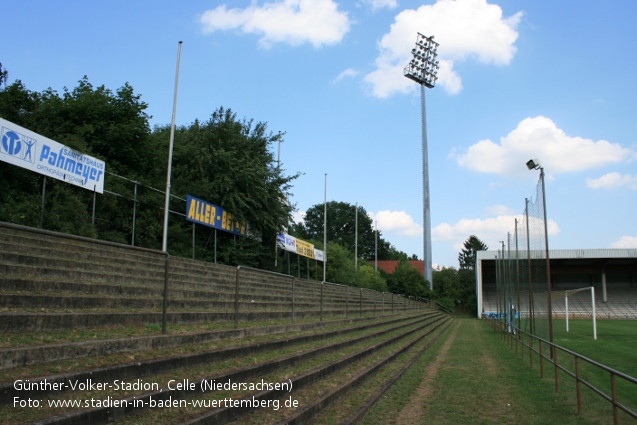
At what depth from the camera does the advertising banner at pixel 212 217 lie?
20.7 meters

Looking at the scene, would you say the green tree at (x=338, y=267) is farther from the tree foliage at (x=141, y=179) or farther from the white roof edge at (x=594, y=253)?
the white roof edge at (x=594, y=253)

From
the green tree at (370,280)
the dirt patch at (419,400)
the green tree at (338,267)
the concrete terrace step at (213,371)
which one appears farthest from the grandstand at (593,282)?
the concrete terrace step at (213,371)

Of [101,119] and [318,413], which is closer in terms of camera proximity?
[318,413]

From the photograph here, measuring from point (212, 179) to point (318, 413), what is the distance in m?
20.4

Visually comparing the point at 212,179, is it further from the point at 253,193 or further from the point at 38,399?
the point at 38,399

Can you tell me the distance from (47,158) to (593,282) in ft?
199

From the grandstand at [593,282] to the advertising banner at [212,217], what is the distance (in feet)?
116

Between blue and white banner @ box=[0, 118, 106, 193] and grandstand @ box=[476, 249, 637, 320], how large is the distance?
45.0m

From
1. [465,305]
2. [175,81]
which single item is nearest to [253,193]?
[175,81]

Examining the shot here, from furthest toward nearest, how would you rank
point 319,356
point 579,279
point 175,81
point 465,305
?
point 465,305 < point 579,279 < point 175,81 < point 319,356

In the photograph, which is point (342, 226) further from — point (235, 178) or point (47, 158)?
point (47, 158)

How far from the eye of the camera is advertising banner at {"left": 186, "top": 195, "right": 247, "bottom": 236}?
67.9ft

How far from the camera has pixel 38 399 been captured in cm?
369

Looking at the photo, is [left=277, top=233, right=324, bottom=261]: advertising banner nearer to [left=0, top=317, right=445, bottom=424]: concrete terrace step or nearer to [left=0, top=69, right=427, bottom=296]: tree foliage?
[left=0, top=69, right=427, bottom=296]: tree foliage
